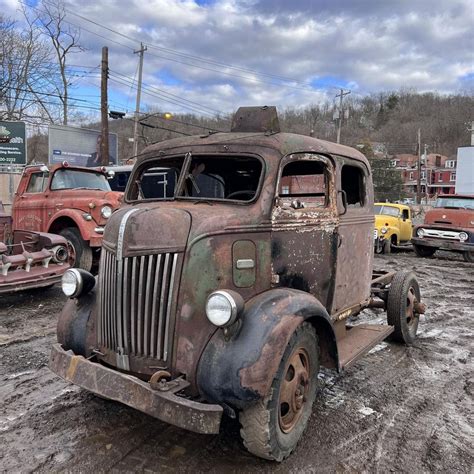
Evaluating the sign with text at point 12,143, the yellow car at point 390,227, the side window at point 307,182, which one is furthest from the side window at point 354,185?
the sign with text at point 12,143

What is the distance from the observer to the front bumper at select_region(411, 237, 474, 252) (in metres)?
13.6

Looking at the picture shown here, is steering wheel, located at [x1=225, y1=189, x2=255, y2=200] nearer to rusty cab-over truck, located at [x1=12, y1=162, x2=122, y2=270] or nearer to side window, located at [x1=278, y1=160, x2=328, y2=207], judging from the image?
side window, located at [x1=278, y1=160, x2=328, y2=207]

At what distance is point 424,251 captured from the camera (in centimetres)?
1499

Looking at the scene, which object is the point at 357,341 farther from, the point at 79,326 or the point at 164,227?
the point at 79,326

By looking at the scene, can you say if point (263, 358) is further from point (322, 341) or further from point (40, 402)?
point (40, 402)

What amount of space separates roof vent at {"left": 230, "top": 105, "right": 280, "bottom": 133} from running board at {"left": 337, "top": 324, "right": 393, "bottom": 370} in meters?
1.94

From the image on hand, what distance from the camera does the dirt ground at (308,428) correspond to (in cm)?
297

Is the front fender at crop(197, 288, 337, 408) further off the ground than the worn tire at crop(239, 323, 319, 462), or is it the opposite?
the front fender at crop(197, 288, 337, 408)

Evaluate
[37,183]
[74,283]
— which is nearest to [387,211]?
[37,183]

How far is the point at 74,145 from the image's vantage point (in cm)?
2438

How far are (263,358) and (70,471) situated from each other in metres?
1.38

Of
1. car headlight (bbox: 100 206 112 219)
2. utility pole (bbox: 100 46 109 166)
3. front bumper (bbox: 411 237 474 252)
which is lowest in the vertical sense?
front bumper (bbox: 411 237 474 252)

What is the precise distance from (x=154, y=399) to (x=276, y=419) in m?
0.78

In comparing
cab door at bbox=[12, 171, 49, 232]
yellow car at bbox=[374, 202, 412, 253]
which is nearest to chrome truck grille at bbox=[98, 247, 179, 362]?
cab door at bbox=[12, 171, 49, 232]
